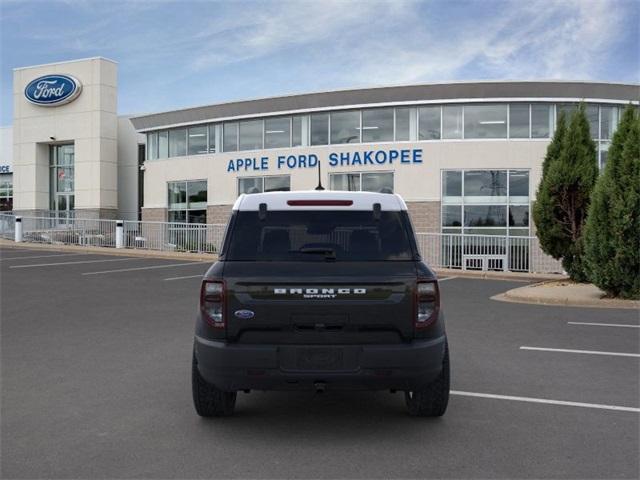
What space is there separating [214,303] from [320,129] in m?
24.2

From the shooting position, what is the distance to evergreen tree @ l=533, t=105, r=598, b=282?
16125 mm

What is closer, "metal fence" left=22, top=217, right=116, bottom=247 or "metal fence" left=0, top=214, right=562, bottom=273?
"metal fence" left=0, top=214, right=562, bottom=273

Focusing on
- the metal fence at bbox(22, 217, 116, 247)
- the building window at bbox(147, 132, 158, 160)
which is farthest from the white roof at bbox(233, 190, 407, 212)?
the building window at bbox(147, 132, 158, 160)

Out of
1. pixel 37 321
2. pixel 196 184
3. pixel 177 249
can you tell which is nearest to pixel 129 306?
pixel 37 321

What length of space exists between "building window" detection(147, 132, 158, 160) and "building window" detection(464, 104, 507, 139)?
16040 mm

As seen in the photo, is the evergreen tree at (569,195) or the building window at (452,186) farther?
the building window at (452,186)

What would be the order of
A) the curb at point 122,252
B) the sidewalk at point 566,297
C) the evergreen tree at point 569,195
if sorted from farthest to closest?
the curb at point 122,252
the evergreen tree at point 569,195
the sidewalk at point 566,297

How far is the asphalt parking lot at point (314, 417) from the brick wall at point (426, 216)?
16419 mm

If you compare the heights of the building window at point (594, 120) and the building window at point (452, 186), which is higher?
the building window at point (594, 120)

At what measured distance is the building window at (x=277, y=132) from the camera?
94.6 ft

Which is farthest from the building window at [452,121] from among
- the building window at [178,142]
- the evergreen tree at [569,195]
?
the building window at [178,142]

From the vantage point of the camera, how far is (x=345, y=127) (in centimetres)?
2748

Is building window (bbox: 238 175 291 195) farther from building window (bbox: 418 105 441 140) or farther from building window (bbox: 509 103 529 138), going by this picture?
building window (bbox: 509 103 529 138)

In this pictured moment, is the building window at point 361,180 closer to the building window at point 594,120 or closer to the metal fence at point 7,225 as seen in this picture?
the building window at point 594,120
